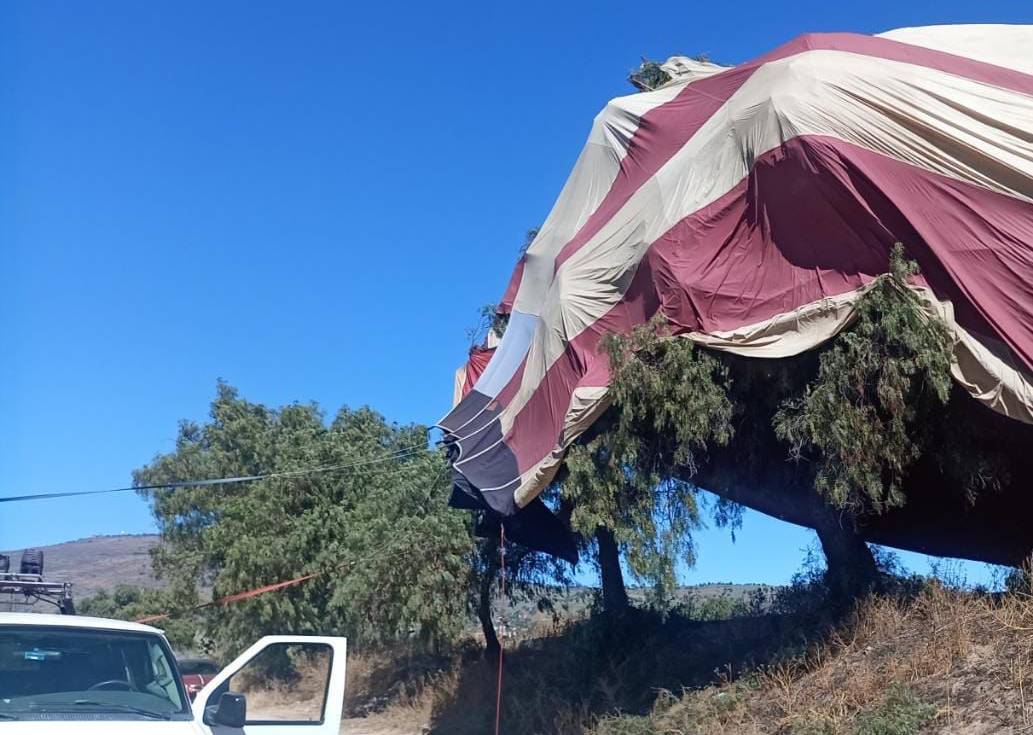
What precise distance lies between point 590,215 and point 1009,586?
308 inches

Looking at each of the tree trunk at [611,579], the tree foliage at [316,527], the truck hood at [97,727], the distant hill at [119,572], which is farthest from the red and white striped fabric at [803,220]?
the distant hill at [119,572]

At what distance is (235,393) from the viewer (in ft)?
113

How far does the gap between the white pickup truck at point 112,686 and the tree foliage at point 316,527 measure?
463 inches

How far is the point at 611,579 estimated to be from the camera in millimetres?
18234

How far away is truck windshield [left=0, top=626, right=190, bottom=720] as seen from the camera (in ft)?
20.9

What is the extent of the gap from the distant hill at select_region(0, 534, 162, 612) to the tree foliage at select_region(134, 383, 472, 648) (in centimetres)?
469

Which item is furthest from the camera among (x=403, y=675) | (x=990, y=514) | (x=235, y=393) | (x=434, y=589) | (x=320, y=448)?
(x=235, y=393)

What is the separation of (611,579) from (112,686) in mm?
12310

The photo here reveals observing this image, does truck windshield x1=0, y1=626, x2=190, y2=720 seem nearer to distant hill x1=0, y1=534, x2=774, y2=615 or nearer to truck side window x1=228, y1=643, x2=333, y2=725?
truck side window x1=228, y1=643, x2=333, y2=725

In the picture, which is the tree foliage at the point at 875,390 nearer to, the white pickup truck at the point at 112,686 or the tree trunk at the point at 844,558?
the tree trunk at the point at 844,558

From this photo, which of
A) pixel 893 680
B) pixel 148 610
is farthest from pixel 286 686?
pixel 148 610

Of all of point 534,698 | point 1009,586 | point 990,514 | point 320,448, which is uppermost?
point 320,448

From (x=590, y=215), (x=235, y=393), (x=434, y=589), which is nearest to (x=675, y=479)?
(x=590, y=215)

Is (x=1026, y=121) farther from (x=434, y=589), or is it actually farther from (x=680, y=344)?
(x=434, y=589)
